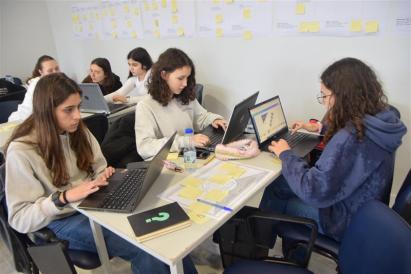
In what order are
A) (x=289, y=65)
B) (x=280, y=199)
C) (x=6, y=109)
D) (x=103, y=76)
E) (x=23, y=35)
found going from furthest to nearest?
(x=23, y=35) → (x=103, y=76) → (x=6, y=109) → (x=289, y=65) → (x=280, y=199)

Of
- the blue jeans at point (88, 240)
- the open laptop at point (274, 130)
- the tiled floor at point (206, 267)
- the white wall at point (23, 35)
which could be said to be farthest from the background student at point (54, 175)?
the white wall at point (23, 35)

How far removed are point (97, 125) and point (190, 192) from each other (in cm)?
86

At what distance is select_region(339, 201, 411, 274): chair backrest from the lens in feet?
2.59

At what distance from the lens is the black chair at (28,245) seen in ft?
3.97

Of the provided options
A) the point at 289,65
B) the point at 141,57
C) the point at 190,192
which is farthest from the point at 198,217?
the point at 141,57

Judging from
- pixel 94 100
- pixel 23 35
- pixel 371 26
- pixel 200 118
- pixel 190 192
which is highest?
pixel 23 35

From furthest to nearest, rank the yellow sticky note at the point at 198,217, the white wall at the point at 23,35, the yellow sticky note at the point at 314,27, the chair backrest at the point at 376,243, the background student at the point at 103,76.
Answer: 1. the white wall at the point at 23,35
2. the background student at the point at 103,76
3. the yellow sticky note at the point at 314,27
4. the yellow sticky note at the point at 198,217
5. the chair backrest at the point at 376,243

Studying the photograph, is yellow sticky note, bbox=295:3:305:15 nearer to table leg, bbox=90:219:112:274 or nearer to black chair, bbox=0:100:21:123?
table leg, bbox=90:219:112:274

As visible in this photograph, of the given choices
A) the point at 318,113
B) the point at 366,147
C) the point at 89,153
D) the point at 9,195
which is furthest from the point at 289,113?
the point at 9,195

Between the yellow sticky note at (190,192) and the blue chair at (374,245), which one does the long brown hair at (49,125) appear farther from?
the blue chair at (374,245)

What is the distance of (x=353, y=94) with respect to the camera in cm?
123

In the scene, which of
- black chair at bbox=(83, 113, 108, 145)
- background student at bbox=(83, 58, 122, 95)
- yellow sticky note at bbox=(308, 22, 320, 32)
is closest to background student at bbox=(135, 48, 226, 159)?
black chair at bbox=(83, 113, 108, 145)

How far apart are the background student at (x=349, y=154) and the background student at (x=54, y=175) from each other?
2.00 feet

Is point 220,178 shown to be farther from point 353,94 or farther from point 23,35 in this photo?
point 23,35
